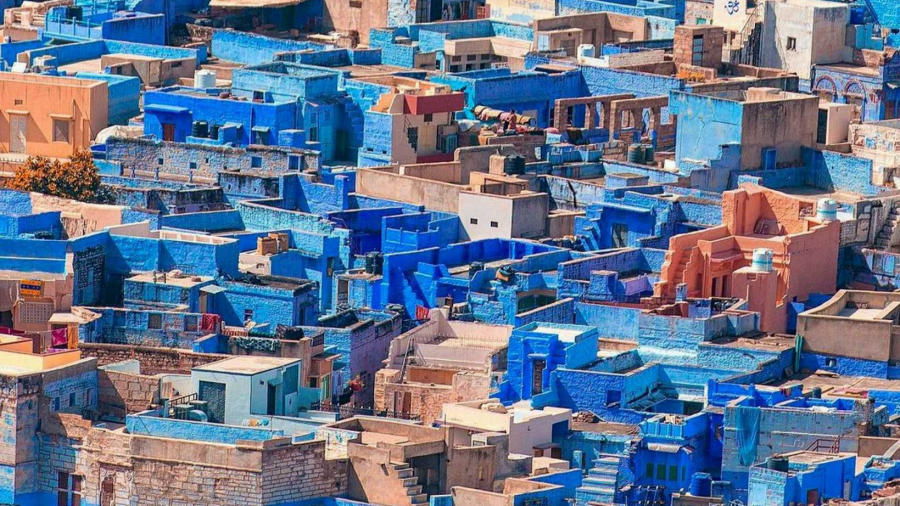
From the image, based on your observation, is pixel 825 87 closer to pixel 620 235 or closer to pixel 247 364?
pixel 620 235

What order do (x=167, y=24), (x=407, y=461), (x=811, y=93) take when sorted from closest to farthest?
1. (x=407, y=461)
2. (x=811, y=93)
3. (x=167, y=24)

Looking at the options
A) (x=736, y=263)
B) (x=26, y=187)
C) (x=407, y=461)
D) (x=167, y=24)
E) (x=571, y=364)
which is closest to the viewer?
(x=407, y=461)

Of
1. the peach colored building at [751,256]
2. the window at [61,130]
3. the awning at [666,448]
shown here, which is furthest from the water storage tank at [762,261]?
the window at [61,130]

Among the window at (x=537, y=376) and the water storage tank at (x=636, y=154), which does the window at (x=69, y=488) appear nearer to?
the window at (x=537, y=376)

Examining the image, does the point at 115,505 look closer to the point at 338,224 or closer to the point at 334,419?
the point at 334,419

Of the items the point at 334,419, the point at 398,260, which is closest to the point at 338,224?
the point at 398,260

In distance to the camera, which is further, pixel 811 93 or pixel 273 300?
pixel 811 93

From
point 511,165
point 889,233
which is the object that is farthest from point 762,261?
point 511,165
